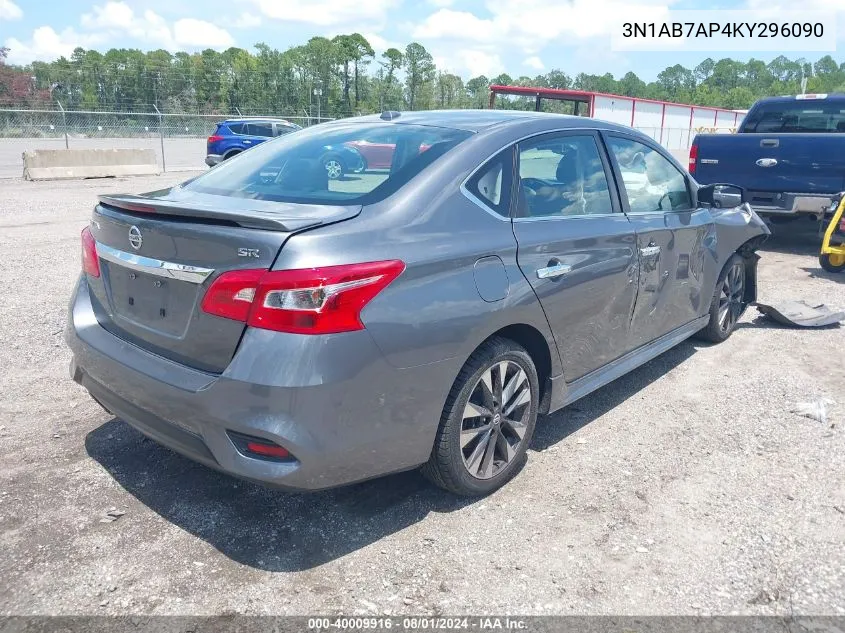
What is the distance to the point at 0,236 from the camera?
9328mm

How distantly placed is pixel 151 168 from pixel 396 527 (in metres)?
18.9

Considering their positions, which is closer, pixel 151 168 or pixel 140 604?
pixel 140 604

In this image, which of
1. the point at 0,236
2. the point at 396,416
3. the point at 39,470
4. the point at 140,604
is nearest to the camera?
the point at 140,604

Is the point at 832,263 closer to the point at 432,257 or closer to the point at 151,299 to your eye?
the point at 432,257

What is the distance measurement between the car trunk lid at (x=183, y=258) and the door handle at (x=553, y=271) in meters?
0.96

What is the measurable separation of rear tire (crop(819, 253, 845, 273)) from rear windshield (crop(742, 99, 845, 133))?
96.2 inches

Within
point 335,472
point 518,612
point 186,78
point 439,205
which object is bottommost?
point 518,612

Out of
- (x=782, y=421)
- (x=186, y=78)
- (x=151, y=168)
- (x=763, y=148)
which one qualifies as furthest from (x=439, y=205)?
(x=186, y=78)

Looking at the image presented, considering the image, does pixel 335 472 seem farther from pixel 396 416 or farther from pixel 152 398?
pixel 152 398

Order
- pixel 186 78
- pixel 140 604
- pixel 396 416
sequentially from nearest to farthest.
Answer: pixel 140 604 < pixel 396 416 < pixel 186 78

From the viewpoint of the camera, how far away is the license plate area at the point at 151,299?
8.83 feet

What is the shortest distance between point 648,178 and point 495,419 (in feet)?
7.05

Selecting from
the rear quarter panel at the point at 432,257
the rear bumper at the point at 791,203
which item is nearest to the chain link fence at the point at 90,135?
the rear bumper at the point at 791,203

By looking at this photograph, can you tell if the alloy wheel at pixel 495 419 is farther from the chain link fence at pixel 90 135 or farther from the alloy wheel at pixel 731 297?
the chain link fence at pixel 90 135
